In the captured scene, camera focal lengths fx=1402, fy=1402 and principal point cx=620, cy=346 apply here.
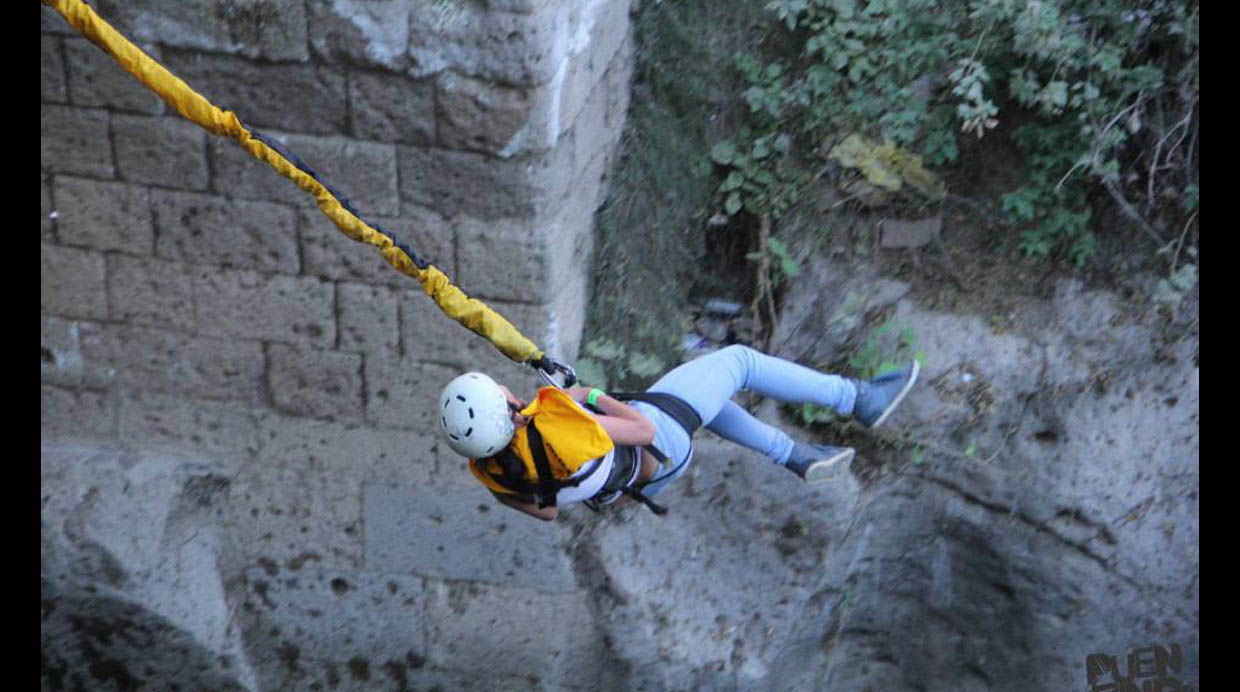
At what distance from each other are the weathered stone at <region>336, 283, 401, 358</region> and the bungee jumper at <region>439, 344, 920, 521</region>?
0.93 metres

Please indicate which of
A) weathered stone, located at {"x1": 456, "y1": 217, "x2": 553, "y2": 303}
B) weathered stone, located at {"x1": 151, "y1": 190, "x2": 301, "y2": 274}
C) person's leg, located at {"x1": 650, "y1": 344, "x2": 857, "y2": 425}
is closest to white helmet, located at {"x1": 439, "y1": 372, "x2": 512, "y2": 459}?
person's leg, located at {"x1": 650, "y1": 344, "x2": 857, "y2": 425}

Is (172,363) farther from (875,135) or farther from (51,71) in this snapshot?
(875,135)

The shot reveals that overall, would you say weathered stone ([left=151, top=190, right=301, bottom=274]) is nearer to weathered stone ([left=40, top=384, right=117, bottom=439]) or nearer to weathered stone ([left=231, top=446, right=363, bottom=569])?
weathered stone ([left=40, top=384, right=117, bottom=439])

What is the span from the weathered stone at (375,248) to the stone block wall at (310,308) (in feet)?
0.03

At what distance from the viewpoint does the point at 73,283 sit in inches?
233

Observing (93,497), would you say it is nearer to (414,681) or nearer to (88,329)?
(88,329)

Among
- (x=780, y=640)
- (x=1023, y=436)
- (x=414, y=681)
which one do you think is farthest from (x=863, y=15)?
(x=414, y=681)

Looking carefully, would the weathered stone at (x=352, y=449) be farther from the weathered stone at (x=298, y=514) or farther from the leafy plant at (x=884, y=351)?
the leafy plant at (x=884, y=351)

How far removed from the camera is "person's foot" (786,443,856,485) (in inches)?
215

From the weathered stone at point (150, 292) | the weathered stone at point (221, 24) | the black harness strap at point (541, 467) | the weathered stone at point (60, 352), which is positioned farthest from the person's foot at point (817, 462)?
the weathered stone at point (60, 352)

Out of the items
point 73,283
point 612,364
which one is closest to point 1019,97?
point 612,364

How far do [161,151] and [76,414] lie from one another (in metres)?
1.33

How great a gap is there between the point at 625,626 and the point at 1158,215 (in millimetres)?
2902

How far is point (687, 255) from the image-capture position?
6.47 m
